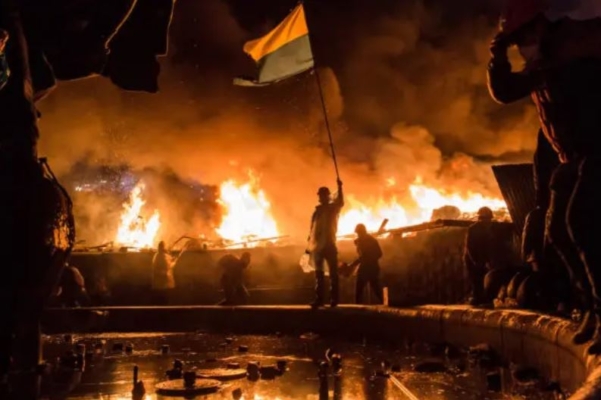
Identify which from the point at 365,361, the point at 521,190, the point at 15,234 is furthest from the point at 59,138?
the point at 15,234

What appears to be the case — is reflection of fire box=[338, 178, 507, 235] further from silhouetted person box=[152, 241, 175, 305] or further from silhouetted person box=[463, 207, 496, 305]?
silhouetted person box=[463, 207, 496, 305]

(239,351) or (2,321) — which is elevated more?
(2,321)

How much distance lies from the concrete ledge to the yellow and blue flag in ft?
15.1

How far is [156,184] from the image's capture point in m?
40.3

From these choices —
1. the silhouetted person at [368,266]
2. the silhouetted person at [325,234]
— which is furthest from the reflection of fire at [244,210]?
the silhouetted person at [325,234]

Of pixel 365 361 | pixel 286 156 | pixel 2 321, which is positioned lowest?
pixel 365 361

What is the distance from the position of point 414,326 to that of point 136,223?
1175 inches

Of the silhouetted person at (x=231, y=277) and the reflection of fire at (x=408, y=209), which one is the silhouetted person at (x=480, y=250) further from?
the reflection of fire at (x=408, y=209)

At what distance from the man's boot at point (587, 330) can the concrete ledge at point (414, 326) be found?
8 cm

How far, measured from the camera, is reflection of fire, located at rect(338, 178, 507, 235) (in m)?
25.1

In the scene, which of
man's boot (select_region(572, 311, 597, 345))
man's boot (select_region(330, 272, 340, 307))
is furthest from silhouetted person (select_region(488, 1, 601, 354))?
man's boot (select_region(330, 272, 340, 307))

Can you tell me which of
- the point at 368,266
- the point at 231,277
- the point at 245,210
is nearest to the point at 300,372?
the point at 368,266

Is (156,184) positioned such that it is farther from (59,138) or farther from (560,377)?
(560,377)

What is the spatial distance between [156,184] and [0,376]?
121 ft
